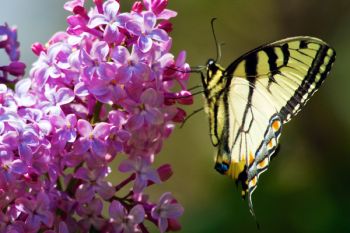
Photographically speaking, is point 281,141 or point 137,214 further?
point 281,141

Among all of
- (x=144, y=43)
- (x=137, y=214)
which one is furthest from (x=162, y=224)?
(x=144, y=43)

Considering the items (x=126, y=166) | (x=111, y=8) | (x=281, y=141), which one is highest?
(x=111, y=8)

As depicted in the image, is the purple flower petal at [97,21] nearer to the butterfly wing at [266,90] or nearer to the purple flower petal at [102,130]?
the purple flower petal at [102,130]

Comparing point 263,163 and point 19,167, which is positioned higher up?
point 19,167

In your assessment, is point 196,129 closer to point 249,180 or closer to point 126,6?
point 126,6

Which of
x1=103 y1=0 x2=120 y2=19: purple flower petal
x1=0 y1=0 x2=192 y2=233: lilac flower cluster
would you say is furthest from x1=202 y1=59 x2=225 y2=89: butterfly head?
x1=103 y1=0 x2=120 y2=19: purple flower petal

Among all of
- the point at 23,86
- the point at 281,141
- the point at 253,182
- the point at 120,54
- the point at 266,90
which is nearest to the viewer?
the point at 120,54

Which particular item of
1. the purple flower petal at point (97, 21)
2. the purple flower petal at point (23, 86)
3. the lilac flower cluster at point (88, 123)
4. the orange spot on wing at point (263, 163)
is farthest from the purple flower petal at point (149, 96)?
the orange spot on wing at point (263, 163)

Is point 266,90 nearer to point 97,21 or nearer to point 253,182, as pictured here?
point 253,182
